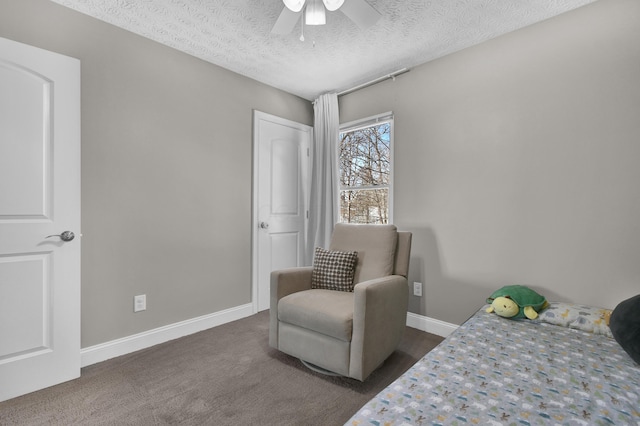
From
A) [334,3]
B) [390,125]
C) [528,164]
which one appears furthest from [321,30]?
[528,164]

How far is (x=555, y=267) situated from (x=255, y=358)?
2.18 meters

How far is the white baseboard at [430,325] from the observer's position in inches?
99.9

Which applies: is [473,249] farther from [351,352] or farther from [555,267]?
[351,352]

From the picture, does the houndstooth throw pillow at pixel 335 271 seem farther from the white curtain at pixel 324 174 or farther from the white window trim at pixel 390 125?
the white curtain at pixel 324 174

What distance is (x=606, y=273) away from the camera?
185 cm

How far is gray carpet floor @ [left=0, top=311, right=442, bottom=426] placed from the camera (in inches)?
60.9

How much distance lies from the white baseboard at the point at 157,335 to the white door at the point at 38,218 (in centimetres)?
18

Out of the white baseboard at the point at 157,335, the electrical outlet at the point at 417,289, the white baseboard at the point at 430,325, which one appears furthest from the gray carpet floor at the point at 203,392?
the electrical outlet at the point at 417,289

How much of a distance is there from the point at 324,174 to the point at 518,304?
219cm

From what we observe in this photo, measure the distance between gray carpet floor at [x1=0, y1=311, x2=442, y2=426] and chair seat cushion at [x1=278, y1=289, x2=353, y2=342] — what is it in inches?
12.8

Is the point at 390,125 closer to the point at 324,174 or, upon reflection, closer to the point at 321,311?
the point at 324,174

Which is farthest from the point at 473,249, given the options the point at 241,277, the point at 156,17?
the point at 156,17

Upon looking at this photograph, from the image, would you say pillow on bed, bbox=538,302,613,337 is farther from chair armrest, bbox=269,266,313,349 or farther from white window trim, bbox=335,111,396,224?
chair armrest, bbox=269,266,313,349

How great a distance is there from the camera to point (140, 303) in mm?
2320
